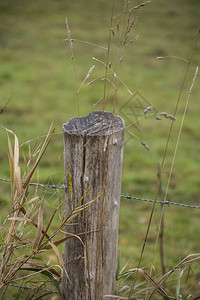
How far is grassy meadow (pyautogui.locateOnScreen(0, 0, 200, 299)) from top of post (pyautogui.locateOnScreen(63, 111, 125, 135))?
8cm

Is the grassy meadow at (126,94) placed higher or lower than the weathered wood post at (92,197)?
lower

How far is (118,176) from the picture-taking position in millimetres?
1800

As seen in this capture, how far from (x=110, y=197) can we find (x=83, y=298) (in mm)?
453

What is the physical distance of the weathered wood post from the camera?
170 cm

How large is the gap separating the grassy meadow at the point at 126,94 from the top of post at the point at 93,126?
76mm

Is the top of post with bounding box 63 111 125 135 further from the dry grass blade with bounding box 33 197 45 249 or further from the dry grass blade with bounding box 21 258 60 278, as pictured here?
the dry grass blade with bounding box 21 258 60 278

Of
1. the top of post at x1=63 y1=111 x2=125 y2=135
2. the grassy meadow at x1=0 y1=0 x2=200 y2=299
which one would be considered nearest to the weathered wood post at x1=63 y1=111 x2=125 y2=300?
the top of post at x1=63 y1=111 x2=125 y2=135

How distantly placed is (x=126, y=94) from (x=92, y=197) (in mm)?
5732

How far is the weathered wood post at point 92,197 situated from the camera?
66.9 inches

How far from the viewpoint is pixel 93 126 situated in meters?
1.74

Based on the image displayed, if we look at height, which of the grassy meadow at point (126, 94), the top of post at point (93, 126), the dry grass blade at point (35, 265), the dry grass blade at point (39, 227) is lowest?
the grassy meadow at point (126, 94)

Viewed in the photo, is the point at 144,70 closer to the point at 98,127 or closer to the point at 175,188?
the point at 175,188

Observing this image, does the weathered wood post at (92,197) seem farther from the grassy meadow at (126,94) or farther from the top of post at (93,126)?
the grassy meadow at (126,94)

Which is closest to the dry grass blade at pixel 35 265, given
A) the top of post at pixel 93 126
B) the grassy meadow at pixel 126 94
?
the grassy meadow at pixel 126 94
